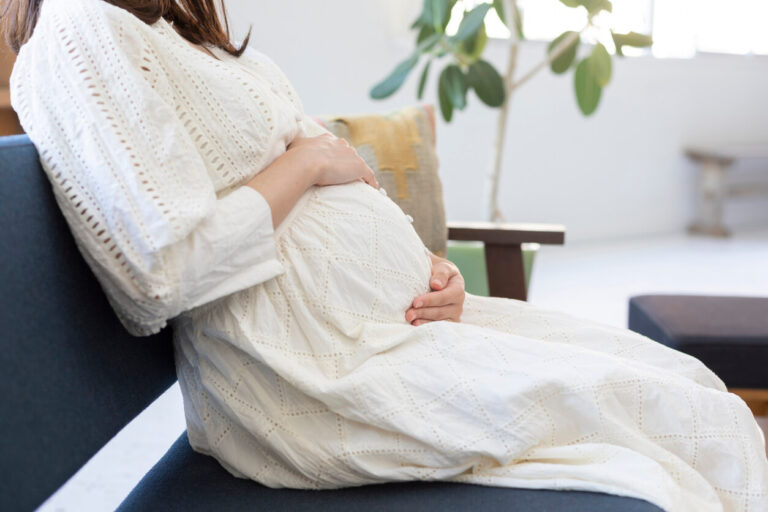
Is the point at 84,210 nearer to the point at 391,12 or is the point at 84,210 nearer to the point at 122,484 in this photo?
the point at 122,484

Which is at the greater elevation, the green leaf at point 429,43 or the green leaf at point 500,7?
the green leaf at point 500,7

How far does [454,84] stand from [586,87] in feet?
1.64

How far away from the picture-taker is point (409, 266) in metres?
1.15

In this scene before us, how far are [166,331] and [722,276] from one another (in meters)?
3.57

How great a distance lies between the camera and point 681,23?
5.00m

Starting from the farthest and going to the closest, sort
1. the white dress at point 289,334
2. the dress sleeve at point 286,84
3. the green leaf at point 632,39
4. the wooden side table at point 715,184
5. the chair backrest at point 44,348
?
the wooden side table at point 715,184 < the green leaf at point 632,39 < the dress sleeve at point 286,84 < the white dress at point 289,334 < the chair backrest at point 44,348

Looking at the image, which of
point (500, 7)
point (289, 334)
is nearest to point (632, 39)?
point (500, 7)

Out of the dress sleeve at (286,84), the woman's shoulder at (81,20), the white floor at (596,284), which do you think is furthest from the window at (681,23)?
the woman's shoulder at (81,20)

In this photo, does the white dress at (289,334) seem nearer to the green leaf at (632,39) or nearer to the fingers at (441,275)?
the fingers at (441,275)

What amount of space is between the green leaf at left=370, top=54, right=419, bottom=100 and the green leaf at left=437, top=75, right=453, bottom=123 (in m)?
0.14

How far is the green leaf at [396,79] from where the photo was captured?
267 centimetres

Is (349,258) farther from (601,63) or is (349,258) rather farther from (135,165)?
(601,63)

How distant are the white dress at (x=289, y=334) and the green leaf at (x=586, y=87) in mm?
1867

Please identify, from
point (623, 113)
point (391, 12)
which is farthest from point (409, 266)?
point (623, 113)
